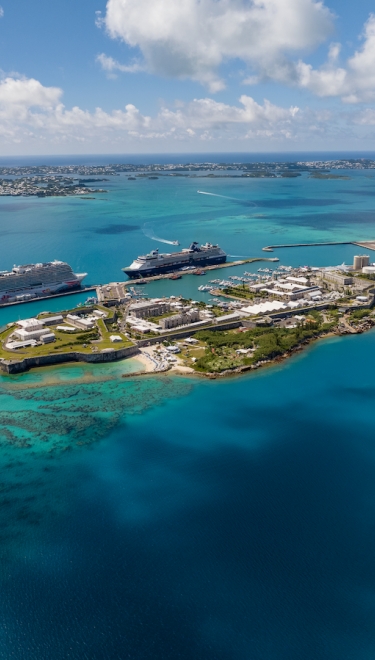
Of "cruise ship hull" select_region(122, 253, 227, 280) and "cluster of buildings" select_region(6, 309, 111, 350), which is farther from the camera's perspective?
"cruise ship hull" select_region(122, 253, 227, 280)

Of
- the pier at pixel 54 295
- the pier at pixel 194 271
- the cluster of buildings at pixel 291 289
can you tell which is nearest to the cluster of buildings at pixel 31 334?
the pier at pixel 54 295

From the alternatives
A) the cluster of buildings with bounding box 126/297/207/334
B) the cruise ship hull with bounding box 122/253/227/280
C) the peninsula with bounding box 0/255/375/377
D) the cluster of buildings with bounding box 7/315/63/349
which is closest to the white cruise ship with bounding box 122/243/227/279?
the cruise ship hull with bounding box 122/253/227/280

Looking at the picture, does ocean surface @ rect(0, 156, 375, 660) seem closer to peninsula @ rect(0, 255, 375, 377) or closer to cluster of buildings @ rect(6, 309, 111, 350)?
peninsula @ rect(0, 255, 375, 377)

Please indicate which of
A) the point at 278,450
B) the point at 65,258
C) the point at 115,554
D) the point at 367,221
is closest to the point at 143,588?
the point at 115,554

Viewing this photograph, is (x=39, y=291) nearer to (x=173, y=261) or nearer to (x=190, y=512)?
(x=173, y=261)

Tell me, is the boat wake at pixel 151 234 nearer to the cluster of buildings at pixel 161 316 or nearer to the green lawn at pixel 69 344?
the cluster of buildings at pixel 161 316

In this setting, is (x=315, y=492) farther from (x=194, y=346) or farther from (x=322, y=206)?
(x=322, y=206)
